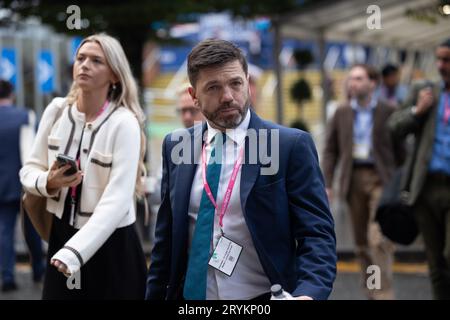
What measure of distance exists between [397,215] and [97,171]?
3209 millimetres

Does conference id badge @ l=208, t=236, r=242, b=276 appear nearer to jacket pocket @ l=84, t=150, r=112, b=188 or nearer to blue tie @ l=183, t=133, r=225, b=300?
blue tie @ l=183, t=133, r=225, b=300

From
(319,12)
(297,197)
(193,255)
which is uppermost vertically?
(319,12)

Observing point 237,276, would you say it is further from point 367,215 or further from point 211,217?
point 367,215

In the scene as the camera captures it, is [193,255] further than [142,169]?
No

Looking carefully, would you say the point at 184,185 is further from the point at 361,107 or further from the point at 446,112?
the point at 361,107

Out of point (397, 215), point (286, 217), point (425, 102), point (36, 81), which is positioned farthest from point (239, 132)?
point (36, 81)

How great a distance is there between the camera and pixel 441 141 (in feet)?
22.5

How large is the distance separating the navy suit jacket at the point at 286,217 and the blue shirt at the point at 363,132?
5182 mm

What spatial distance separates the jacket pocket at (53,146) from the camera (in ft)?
16.2

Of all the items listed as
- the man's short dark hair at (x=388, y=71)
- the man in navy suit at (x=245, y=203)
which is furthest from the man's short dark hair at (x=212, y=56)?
the man's short dark hair at (x=388, y=71)

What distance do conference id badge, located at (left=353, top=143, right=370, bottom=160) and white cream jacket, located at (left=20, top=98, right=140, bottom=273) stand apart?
3977 mm

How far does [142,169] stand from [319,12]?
24.9 ft

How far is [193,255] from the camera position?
347 centimetres

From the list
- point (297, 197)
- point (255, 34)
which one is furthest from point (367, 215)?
point (255, 34)
